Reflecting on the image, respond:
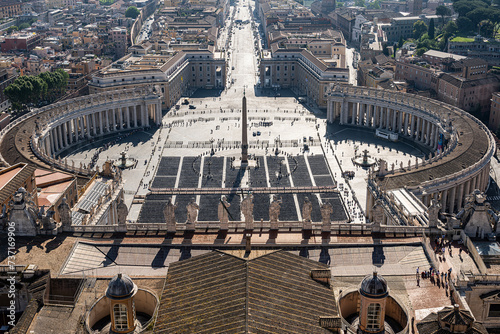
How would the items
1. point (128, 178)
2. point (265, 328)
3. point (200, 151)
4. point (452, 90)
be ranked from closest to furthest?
point (265, 328)
point (128, 178)
point (200, 151)
point (452, 90)

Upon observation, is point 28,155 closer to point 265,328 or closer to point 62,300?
point 62,300

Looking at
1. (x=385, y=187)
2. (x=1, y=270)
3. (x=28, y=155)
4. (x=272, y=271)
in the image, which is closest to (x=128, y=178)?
(x=28, y=155)

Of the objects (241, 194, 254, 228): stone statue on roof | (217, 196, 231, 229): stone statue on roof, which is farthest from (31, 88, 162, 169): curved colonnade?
(241, 194, 254, 228): stone statue on roof

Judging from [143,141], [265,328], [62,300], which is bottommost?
[143,141]

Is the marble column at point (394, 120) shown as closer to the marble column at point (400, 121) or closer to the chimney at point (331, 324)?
the marble column at point (400, 121)

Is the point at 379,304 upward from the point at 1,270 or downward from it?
upward

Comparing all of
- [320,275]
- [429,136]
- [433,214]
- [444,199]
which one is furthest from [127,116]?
[320,275]

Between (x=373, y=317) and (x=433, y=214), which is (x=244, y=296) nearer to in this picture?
(x=373, y=317)
